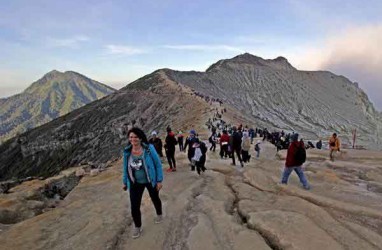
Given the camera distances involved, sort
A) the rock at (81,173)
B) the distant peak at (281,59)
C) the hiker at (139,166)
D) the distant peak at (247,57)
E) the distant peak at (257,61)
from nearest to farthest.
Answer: the hiker at (139,166) < the rock at (81,173) < the distant peak at (257,61) < the distant peak at (247,57) < the distant peak at (281,59)

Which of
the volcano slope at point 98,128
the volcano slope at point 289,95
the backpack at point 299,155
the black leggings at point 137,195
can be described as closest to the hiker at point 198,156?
the backpack at point 299,155

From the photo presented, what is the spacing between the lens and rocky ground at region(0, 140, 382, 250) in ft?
25.3

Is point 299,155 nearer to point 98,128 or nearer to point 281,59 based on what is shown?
point 98,128

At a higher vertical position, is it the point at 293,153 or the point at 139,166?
the point at 293,153

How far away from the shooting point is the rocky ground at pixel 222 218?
7.70 m

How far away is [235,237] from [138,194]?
2.07m

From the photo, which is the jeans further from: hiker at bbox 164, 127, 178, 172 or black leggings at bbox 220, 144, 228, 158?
black leggings at bbox 220, 144, 228, 158

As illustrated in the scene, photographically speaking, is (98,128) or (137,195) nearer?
(137,195)

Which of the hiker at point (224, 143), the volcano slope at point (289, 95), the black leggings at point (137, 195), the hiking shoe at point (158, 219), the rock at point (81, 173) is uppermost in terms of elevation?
the volcano slope at point (289, 95)

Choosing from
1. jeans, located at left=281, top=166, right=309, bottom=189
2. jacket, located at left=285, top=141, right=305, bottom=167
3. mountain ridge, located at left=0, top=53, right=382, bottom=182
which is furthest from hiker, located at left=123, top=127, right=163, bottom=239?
mountain ridge, located at left=0, top=53, right=382, bottom=182

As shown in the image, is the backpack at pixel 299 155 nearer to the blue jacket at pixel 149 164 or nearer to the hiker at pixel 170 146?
the hiker at pixel 170 146

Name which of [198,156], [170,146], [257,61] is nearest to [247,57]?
[257,61]

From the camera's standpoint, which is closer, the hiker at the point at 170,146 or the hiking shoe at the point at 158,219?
the hiking shoe at the point at 158,219

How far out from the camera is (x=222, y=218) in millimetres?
9016
